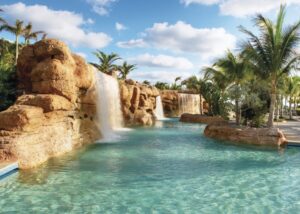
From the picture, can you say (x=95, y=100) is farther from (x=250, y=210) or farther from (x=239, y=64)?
(x=250, y=210)

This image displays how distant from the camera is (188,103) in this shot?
4309 cm

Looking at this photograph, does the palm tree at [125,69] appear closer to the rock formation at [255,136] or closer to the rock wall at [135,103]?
the rock wall at [135,103]

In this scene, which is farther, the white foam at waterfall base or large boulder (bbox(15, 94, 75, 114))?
the white foam at waterfall base

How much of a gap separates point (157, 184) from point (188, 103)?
36.0 m

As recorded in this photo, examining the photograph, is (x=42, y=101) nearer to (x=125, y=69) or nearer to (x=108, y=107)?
(x=108, y=107)

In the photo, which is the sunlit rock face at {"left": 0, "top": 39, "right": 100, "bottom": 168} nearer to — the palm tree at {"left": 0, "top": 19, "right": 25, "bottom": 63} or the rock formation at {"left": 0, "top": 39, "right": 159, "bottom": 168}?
the rock formation at {"left": 0, "top": 39, "right": 159, "bottom": 168}

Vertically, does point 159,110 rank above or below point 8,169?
above

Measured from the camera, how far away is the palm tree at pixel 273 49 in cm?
1544

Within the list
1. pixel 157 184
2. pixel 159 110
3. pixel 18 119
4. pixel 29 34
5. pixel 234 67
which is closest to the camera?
pixel 157 184

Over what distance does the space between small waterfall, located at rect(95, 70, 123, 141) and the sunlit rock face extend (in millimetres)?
2090

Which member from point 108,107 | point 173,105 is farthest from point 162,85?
point 108,107

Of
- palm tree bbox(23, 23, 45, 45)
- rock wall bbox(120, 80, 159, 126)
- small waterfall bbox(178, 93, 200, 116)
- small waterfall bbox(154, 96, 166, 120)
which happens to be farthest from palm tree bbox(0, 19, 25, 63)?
small waterfall bbox(178, 93, 200, 116)

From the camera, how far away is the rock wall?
90.7 feet

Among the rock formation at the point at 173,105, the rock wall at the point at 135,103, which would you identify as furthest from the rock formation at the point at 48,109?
the rock formation at the point at 173,105
